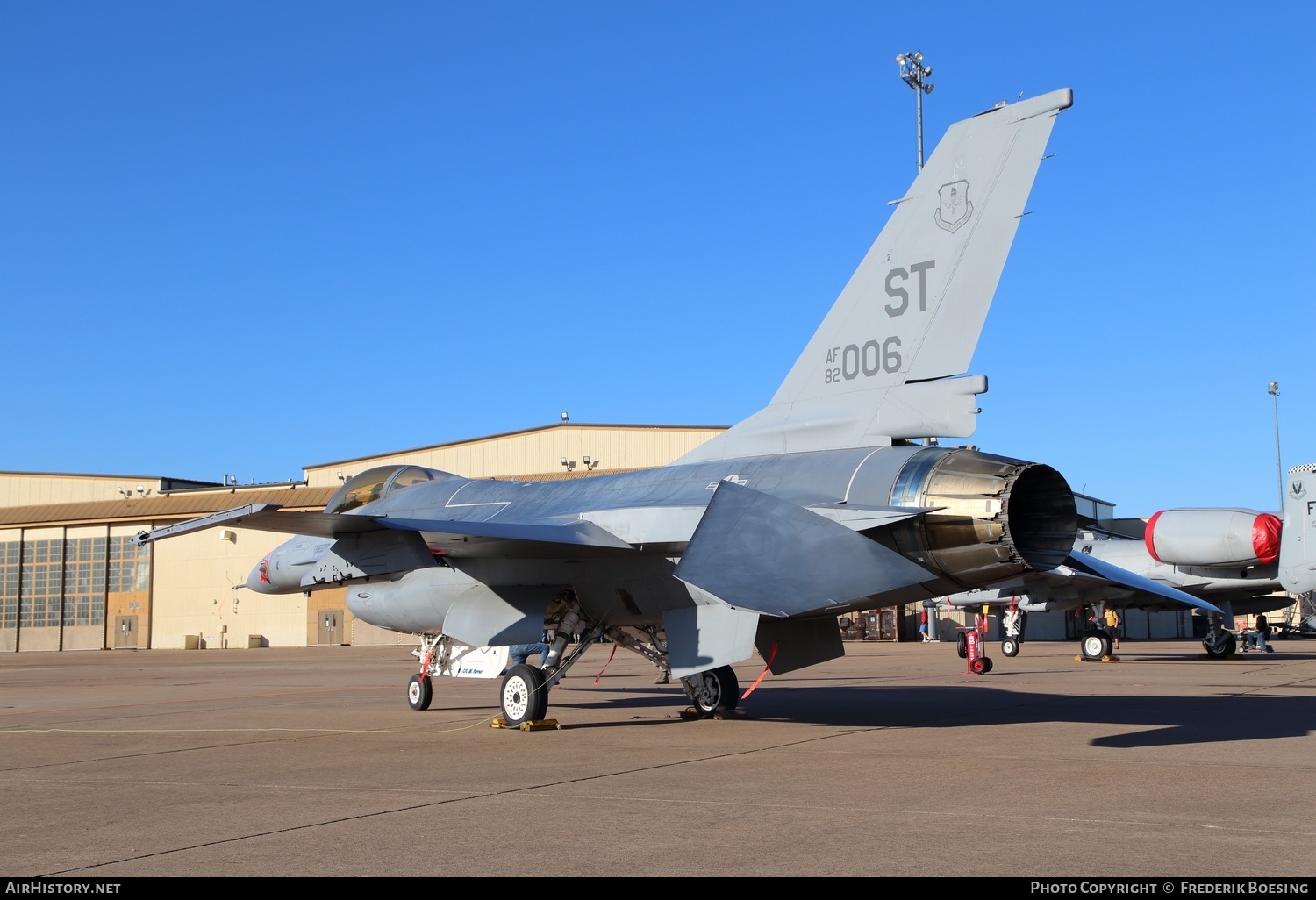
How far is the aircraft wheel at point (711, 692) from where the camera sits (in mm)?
→ 12812

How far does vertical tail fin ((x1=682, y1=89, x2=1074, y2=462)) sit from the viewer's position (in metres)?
9.31

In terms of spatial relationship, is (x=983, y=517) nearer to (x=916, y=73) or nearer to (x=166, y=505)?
(x=916, y=73)

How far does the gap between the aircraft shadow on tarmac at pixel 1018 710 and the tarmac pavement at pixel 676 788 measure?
0.28ft

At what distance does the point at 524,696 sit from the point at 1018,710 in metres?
5.79

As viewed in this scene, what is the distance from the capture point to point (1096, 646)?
26.5m

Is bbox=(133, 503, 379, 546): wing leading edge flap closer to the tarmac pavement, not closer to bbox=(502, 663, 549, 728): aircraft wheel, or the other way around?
the tarmac pavement

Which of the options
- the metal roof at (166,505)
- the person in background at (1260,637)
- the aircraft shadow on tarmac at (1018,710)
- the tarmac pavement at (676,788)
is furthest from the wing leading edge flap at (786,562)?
the metal roof at (166,505)

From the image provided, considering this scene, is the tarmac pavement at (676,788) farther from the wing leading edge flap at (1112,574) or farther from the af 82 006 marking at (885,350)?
the af 82 006 marking at (885,350)

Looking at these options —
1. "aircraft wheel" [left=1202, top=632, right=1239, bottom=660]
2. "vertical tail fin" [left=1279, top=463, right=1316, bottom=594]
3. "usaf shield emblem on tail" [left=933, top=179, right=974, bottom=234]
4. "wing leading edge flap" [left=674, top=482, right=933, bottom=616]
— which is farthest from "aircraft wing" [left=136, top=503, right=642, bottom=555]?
"aircraft wheel" [left=1202, top=632, right=1239, bottom=660]

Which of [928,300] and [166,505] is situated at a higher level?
[166,505]

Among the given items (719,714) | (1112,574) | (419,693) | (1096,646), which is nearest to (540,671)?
(719,714)

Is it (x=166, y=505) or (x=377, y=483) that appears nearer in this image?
(x=377, y=483)

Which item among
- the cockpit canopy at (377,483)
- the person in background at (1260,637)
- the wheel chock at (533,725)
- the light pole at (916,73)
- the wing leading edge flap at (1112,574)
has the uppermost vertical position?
the light pole at (916,73)
